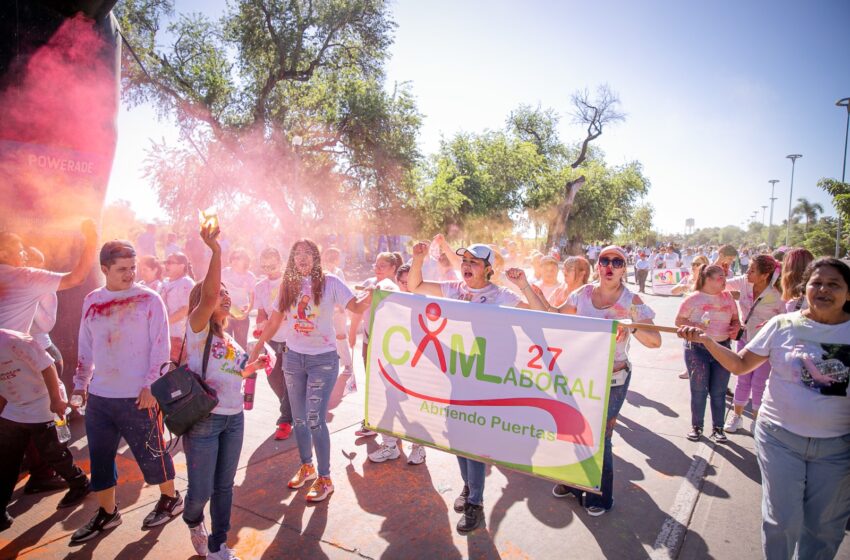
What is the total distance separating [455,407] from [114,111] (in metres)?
5.40

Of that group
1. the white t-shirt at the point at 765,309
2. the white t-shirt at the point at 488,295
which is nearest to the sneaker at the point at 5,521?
the white t-shirt at the point at 488,295

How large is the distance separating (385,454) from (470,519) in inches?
55.2

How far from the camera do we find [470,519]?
3.58 metres

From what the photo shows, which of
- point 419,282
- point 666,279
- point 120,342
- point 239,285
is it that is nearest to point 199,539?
point 120,342

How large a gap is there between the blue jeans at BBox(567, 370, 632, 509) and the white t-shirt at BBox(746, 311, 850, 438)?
981 mm

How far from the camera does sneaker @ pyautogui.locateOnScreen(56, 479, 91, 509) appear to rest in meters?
3.91

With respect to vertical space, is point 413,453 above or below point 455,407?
below

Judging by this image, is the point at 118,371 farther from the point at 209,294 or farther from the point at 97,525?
the point at 97,525

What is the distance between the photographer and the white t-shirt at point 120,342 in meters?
3.36

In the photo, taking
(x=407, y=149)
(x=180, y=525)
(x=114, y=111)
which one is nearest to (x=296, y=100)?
(x=407, y=149)

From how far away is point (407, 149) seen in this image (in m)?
23.1

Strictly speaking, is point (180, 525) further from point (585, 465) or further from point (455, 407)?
point (585, 465)

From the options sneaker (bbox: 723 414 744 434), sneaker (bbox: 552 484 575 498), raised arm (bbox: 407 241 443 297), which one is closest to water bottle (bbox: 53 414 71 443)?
raised arm (bbox: 407 241 443 297)

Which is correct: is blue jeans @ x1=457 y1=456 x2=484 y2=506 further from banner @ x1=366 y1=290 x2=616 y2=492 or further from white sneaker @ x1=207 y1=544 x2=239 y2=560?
white sneaker @ x1=207 y1=544 x2=239 y2=560
